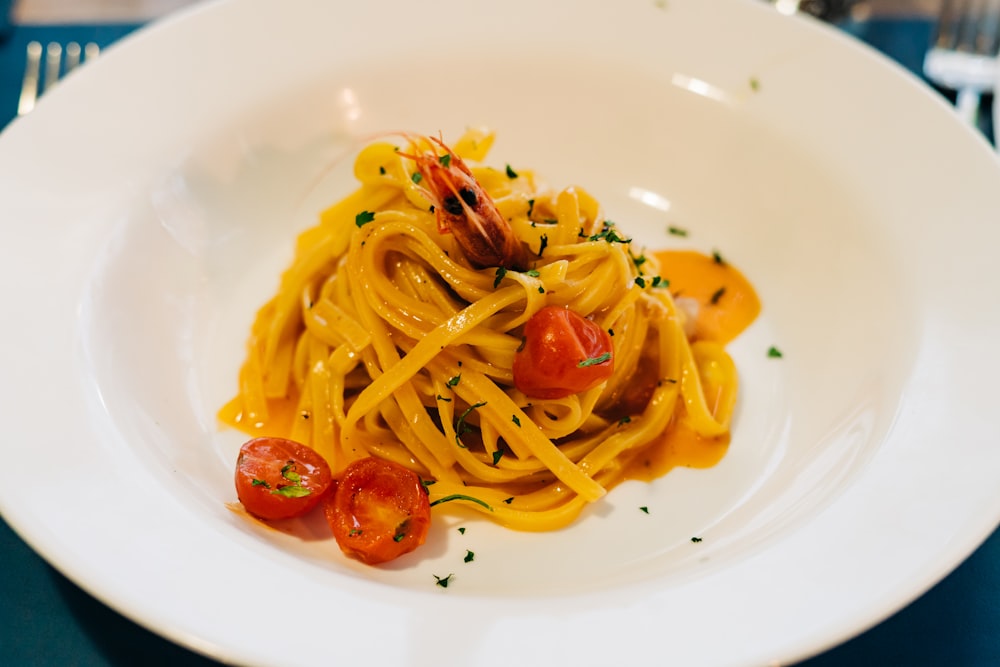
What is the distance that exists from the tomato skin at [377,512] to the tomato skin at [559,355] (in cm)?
59

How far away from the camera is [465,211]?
322 centimetres

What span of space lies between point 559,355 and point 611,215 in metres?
1.74

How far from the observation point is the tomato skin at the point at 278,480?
3062mm

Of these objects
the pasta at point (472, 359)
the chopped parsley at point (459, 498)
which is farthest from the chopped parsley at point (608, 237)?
the chopped parsley at point (459, 498)

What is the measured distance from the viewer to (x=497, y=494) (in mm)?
3480

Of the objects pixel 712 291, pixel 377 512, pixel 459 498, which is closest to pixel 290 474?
pixel 377 512

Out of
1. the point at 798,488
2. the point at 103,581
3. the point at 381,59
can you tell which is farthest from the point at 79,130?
the point at 798,488

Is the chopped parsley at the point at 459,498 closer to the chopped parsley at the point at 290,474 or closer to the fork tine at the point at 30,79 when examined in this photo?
the chopped parsley at the point at 290,474

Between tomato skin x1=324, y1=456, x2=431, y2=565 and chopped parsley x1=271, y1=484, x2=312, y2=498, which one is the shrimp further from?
chopped parsley x1=271, y1=484, x2=312, y2=498

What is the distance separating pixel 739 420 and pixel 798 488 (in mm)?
756

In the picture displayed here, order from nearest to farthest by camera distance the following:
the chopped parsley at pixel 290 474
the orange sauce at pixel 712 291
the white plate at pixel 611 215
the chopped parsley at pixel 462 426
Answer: the white plate at pixel 611 215, the chopped parsley at pixel 290 474, the chopped parsley at pixel 462 426, the orange sauce at pixel 712 291

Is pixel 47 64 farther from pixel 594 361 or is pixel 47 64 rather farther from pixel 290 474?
pixel 594 361

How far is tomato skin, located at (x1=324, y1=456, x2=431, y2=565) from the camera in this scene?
9.87 ft

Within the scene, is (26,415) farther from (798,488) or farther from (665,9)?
(665,9)
